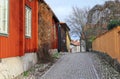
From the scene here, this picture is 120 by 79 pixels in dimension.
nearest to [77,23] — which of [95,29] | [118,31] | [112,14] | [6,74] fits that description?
[95,29]

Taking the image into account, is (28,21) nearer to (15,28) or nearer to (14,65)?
(15,28)

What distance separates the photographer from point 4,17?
13.2m

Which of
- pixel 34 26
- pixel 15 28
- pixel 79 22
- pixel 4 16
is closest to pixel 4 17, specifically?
pixel 4 16

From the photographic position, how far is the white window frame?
12805 mm

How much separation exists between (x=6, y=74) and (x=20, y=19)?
3.46 m

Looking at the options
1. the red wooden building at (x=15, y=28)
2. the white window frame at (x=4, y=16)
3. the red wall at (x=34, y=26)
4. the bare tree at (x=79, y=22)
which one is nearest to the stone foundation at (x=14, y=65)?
the red wooden building at (x=15, y=28)

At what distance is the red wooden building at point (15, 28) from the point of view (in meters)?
13.0

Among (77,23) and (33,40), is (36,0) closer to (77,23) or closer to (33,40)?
(33,40)

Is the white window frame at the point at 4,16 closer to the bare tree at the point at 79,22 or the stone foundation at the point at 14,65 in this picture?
the stone foundation at the point at 14,65

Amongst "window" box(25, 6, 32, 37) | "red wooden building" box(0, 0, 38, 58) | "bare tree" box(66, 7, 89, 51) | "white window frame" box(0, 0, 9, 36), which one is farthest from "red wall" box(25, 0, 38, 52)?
"bare tree" box(66, 7, 89, 51)

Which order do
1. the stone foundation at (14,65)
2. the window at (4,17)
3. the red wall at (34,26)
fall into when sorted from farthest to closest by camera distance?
the red wall at (34,26), the window at (4,17), the stone foundation at (14,65)

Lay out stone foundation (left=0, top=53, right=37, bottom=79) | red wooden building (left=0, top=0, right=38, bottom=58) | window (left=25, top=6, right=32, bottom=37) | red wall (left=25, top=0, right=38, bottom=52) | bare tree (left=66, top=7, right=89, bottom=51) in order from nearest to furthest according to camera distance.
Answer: stone foundation (left=0, top=53, right=37, bottom=79), red wooden building (left=0, top=0, right=38, bottom=58), window (left=25, top=6, right=32, bottom=37), red wall (left=25, top=0, right=38, bottom=52), bare tree (left=66, top=7, right=89, bottom=51)

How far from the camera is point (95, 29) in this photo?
187ft

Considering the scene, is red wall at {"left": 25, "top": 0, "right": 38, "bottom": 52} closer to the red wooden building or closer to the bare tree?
the red wooden building
